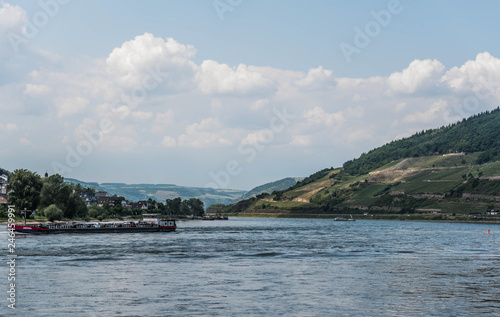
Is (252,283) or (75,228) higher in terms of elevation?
(75,228)

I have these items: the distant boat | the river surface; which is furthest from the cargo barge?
the river surface

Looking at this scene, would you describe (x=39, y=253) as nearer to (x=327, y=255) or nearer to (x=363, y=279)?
(x=327, y=255)

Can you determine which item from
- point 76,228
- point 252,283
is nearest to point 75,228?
point 76,228

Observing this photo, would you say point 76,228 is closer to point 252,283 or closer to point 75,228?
point 75,228

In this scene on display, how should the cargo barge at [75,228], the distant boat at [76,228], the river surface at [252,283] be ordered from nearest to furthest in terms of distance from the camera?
the river surface at [252,283] < the cargo barge at [75,228] < the distant boat at [76,228]

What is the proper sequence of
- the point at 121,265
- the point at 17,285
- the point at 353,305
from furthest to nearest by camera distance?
1. the point at 121,265
2. the point at 17,285
3. the point at 353,305

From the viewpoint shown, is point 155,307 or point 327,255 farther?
point 327,255

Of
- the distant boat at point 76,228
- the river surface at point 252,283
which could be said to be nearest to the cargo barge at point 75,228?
the distant boat at point 76,228

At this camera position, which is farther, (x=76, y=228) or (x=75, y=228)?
(x=76, y=228)

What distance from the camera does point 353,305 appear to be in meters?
53.2

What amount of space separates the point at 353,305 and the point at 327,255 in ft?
171

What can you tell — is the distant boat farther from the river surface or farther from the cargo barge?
the river surface

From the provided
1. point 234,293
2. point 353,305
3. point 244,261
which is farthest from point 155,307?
point 244,261

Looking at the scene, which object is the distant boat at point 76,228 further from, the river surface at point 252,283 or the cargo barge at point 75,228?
the river surface at point 252,283
